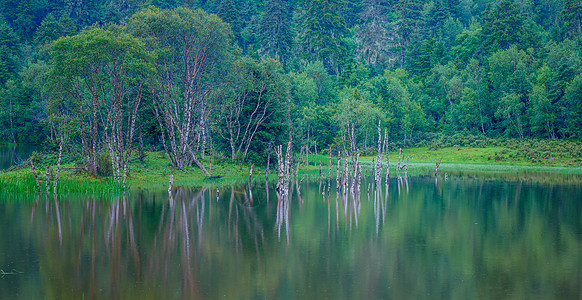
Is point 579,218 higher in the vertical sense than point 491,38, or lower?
lower

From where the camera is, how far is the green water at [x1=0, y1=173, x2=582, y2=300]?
1777cm

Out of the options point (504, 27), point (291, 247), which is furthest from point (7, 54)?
point (291, 247)

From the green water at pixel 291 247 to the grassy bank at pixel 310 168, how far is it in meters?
3.98

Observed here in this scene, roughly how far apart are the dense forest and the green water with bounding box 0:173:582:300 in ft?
47.2

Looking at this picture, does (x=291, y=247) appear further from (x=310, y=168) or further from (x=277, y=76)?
(x=310, y=168)

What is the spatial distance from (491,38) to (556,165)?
4477 centimetres

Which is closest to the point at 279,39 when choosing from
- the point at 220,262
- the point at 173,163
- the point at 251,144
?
the point at 251,144

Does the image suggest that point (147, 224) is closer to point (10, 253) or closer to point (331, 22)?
point (10, 253)

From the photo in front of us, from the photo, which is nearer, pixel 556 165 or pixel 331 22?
pixel 556 165

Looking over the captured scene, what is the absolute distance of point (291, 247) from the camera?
2428cm

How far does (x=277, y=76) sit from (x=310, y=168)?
14.8 meters

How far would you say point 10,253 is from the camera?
22234 mm

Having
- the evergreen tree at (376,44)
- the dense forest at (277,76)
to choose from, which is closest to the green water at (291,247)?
the dense forest at (277,76)

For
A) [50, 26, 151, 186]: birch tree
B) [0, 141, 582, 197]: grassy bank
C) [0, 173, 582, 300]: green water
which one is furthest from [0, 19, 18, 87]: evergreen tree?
[0, 173, 582, 300]: green water
